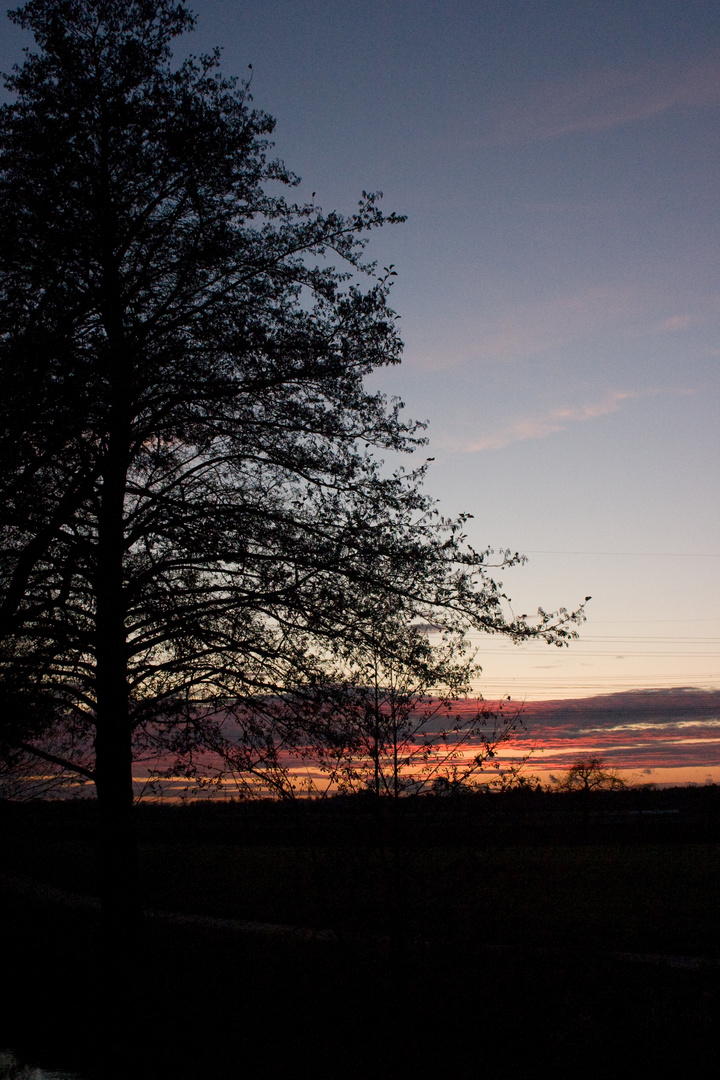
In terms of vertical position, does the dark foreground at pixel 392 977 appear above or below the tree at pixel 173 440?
below

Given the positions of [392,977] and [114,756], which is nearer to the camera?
[392,977]

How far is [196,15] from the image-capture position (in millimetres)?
11430

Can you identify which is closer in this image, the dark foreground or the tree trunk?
the dark foreground

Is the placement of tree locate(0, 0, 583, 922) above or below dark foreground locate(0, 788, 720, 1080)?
above

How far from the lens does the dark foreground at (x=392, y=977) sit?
6.92m

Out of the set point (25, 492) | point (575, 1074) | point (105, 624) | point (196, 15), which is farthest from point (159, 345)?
point (575, 1074)

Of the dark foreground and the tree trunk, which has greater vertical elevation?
the tree trunk

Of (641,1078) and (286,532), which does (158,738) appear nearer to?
(286,532)

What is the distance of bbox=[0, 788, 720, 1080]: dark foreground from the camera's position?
6922 mm

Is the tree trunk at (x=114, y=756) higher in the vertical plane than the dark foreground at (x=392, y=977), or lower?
higher

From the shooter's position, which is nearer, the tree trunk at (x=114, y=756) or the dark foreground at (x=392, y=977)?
the dark foreground at (x=392, y=977)

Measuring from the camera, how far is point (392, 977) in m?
7.04

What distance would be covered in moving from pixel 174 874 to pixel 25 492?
2067 cm

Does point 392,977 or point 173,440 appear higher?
point 173,440
